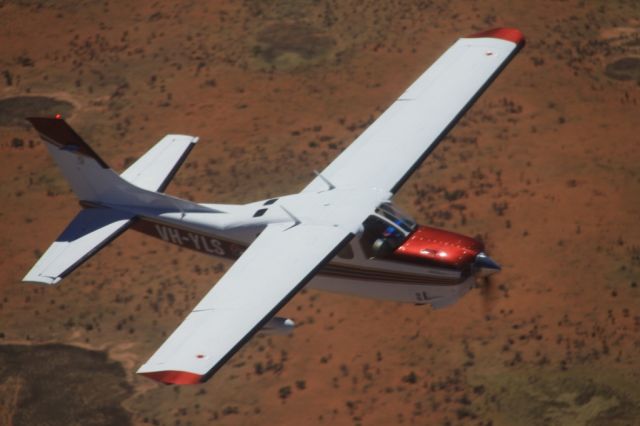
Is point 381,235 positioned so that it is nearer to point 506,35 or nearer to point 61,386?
point 506,35

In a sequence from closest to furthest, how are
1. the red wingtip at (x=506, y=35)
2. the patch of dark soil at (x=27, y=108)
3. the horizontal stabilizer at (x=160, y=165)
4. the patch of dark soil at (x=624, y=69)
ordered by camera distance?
1. the horizontal stabilizer at (x=160, y=165)
2. the red wingtip at (x=506, y=35)
3. the patch of dark soil at (x=624, y=69)
4. the patch of dark soil at (x=27, y=108)

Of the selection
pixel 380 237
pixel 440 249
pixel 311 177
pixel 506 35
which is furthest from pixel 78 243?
pixel 506 35

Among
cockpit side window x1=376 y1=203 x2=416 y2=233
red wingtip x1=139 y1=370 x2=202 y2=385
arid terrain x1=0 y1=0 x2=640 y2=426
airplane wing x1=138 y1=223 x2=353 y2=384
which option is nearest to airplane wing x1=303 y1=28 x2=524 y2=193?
cockpit side window x1=376 y1=203 x2=416 y2=233

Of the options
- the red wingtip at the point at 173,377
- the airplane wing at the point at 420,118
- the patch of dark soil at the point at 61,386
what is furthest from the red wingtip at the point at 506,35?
the red wingtip at the point at 173,377

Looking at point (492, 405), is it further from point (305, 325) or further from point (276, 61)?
point (276, 61)

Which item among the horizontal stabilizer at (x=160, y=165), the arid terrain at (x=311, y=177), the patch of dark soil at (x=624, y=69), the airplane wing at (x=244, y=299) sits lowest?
the patch of dark soil at (x=624, y=69)

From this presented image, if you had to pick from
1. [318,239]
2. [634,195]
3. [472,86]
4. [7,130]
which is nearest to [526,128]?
[634,195]

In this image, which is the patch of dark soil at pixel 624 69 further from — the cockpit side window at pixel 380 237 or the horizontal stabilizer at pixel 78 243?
the horizontal stabilizer at pixel 78 243
